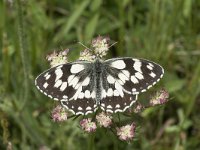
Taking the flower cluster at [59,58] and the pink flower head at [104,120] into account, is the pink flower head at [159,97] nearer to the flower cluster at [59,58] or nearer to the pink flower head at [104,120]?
the pink flower head at [104,120]

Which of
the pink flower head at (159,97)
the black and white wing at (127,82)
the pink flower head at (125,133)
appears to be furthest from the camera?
the pink flower head at (159,97)

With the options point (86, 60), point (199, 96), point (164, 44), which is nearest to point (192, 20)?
point (164, 44)

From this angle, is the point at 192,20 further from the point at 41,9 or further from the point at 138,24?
the point at 41,9

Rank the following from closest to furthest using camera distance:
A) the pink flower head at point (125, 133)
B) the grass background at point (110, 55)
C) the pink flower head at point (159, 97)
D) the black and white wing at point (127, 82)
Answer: the black and white wing at point (127, 82) → the pink flower head at point (125, 133) → the pink flower head at point (159, 97) → the grass background at point (110, 55)

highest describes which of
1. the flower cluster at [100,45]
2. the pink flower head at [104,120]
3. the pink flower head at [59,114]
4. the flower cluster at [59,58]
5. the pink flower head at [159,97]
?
the flower cluster at [100,45]

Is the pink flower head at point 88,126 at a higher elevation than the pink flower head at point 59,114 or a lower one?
lower

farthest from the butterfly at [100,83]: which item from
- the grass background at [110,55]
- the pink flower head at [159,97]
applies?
the grass background at [110,55]
